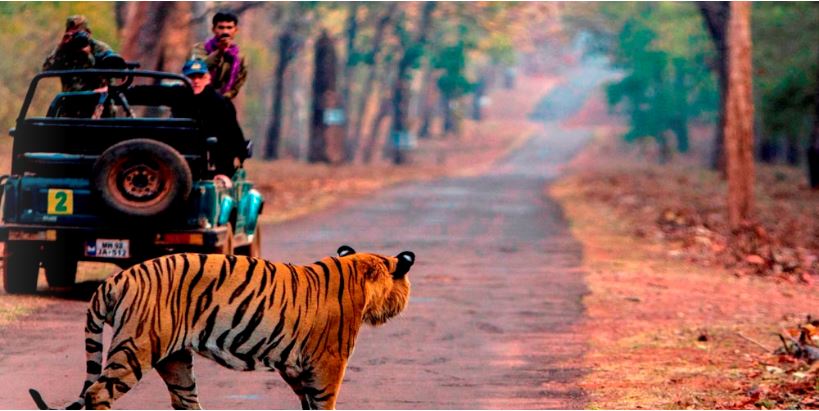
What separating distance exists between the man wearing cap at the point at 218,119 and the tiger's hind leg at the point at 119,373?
6265 millimetres

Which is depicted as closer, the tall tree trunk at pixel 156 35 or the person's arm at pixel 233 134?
the person's arm at pixel 233 134

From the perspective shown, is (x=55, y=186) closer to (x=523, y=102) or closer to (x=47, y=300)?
(x=47, y=300)

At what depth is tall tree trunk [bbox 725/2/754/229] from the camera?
2466 cm

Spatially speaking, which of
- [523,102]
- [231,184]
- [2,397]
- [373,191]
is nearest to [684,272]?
[231,184]

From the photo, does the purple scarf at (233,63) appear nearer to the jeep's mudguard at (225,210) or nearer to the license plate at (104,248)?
the jeep's mudguard at (225,210)

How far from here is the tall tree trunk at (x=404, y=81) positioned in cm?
6106

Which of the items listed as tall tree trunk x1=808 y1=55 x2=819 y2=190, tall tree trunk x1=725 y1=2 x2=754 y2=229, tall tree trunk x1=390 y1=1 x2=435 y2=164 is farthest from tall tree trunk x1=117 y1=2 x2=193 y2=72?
tall tree trunk x1=390 y1=1 x2=435 y2=164

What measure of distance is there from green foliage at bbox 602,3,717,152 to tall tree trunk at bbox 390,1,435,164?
11918 millimetres

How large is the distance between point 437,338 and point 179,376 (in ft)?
16.1

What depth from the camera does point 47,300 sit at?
534 inches

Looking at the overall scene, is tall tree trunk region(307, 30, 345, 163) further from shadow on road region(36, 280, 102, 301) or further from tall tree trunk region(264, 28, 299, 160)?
shadow on road region(36, 280, 102, 301)

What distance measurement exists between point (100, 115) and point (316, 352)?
6916mm

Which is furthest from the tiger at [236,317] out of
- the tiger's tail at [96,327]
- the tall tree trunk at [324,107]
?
the tall tree trunk at [324,107]

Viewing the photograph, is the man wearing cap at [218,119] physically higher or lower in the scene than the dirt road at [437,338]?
higher
